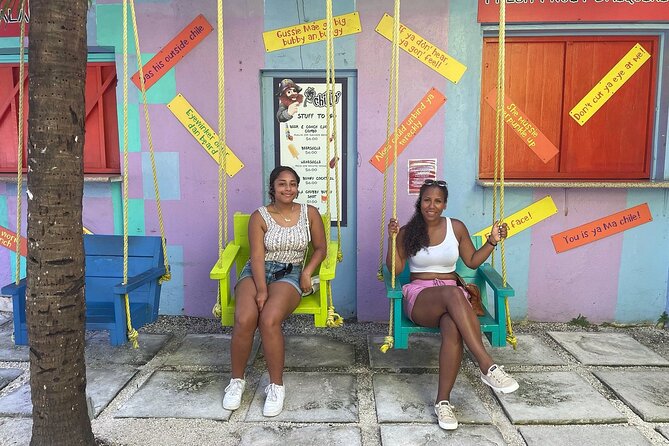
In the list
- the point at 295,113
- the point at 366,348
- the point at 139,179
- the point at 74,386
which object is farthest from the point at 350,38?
the point at 74,386

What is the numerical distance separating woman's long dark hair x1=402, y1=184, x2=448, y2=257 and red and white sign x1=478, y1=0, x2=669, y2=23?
1.52 metres

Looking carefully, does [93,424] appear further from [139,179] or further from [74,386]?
[139,179]

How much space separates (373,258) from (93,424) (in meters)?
2.30

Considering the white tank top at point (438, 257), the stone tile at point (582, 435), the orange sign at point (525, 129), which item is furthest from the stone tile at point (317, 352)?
the orange sign at point (525, 129)

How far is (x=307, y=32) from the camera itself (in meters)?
4.02

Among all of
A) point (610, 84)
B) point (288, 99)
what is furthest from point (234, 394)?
point (610, 84)

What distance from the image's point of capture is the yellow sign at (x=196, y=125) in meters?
4.16

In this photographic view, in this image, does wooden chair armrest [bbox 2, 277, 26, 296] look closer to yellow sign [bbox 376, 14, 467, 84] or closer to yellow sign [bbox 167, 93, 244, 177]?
yellow sign [bbox 167, 93, 244, 177]

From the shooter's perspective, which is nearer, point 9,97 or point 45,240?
point 45,240

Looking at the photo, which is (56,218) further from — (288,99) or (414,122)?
(414,122)

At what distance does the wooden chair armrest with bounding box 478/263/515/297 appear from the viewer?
115 inches

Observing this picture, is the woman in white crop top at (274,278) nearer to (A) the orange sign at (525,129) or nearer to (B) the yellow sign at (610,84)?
(A) the orange sign at (525,129)

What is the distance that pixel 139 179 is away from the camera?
14.0 feet

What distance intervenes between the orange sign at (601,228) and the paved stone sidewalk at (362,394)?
2.32 ft
